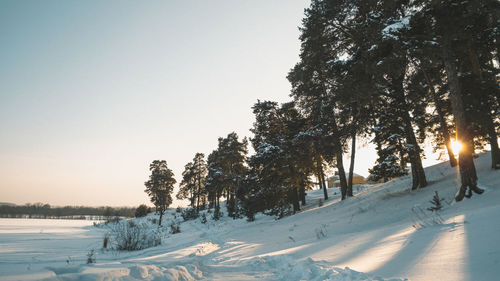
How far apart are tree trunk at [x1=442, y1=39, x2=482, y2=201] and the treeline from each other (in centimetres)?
3

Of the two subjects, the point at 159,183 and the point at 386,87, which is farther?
the point at 159,183

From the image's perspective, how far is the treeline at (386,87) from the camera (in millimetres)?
7988

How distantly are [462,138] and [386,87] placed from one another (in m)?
4.78

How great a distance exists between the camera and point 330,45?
11.8 meters

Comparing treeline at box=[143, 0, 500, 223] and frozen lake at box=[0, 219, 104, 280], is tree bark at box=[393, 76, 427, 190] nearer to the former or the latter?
treeline at box=[143, 0, 500, 223]

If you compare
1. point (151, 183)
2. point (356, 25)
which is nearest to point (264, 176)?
point (356, 25)

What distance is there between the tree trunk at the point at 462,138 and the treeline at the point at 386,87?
1.0 inches

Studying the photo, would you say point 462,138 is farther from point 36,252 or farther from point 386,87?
point 36,252

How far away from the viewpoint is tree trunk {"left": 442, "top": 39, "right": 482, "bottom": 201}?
24.3 feet

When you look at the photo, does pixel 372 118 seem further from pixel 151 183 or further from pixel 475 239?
pixel 151 183

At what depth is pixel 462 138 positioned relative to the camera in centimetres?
770

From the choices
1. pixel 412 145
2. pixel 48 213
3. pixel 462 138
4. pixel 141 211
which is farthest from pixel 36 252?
pixel 48 213

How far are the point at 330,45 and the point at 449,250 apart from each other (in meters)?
11.0

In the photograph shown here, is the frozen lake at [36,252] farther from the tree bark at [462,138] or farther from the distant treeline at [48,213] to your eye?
the distant treeline at [48,213]
